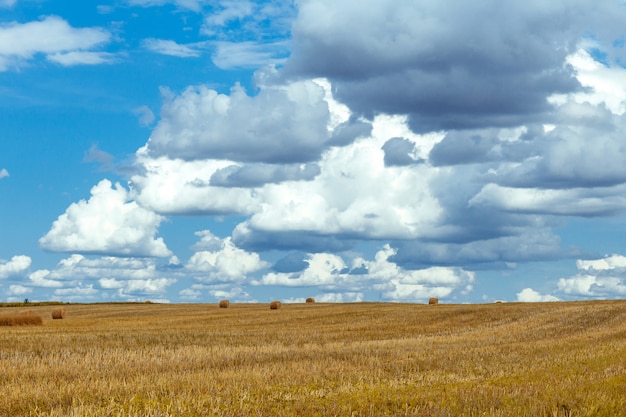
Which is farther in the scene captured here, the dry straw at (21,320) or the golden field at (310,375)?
the dry straw at (21,320)

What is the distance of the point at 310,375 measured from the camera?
17188mm

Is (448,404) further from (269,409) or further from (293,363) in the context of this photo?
(293,363)

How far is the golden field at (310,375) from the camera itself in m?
12.6

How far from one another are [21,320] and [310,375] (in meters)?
31.5

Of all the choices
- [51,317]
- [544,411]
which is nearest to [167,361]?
[544,411]

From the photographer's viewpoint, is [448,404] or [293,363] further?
[293,363]

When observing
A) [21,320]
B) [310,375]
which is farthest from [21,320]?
[310,375]

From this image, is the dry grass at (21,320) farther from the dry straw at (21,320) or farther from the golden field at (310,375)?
the golden field at (310,375)

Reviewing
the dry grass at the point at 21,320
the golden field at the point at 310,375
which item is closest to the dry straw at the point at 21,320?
the dry grass at the point at 21,320

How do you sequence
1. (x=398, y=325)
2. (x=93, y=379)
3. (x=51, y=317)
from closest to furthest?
(x=93, y=379), (x=398, y=325), (x=51, y=317)

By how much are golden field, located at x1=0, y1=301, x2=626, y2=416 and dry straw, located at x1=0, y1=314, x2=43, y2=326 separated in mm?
14257

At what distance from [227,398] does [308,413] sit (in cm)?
223

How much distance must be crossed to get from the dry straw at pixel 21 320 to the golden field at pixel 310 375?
1426 centimetres

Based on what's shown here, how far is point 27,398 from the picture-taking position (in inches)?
557
